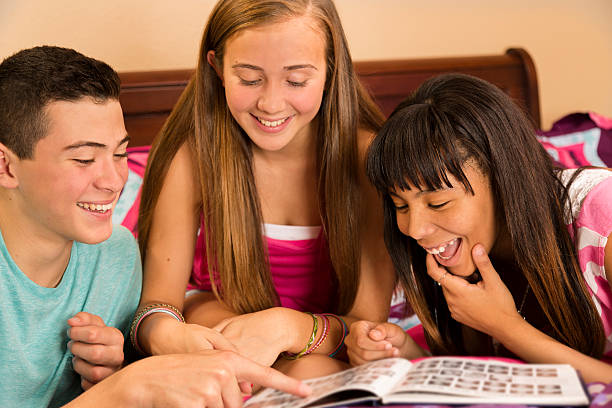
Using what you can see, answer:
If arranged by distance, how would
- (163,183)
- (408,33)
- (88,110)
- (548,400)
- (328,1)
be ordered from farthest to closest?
(408,33)
(163,183)
(328,1)
(88,110)
(548,400)

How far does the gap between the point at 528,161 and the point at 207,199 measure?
72 cm

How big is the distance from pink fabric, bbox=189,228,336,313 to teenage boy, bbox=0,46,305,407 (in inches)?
20.6

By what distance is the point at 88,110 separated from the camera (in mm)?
1167

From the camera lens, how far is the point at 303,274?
66.9 inches

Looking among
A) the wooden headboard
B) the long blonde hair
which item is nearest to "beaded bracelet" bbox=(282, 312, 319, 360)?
the long blonde hair

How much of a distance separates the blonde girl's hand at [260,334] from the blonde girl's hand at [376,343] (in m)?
0.13

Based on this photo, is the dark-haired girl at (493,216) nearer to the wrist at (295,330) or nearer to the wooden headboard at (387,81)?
the wrist at (295,330)

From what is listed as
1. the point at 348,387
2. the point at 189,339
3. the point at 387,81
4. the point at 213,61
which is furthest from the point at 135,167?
the point at 348,387

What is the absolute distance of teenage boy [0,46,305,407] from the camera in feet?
3.62

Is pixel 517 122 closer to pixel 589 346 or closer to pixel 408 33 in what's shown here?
pixel 589 346

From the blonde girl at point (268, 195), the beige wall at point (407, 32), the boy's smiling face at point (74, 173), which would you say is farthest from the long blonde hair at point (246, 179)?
the beige wall at point (407, 32)

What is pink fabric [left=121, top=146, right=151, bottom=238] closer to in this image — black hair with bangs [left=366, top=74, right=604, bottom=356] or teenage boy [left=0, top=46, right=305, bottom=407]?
teenage boy [left=0, top=46, right=305, bottom=407]

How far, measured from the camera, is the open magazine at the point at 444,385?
0.98m

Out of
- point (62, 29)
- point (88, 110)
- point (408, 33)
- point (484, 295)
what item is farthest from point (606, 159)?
point (62, 29)
